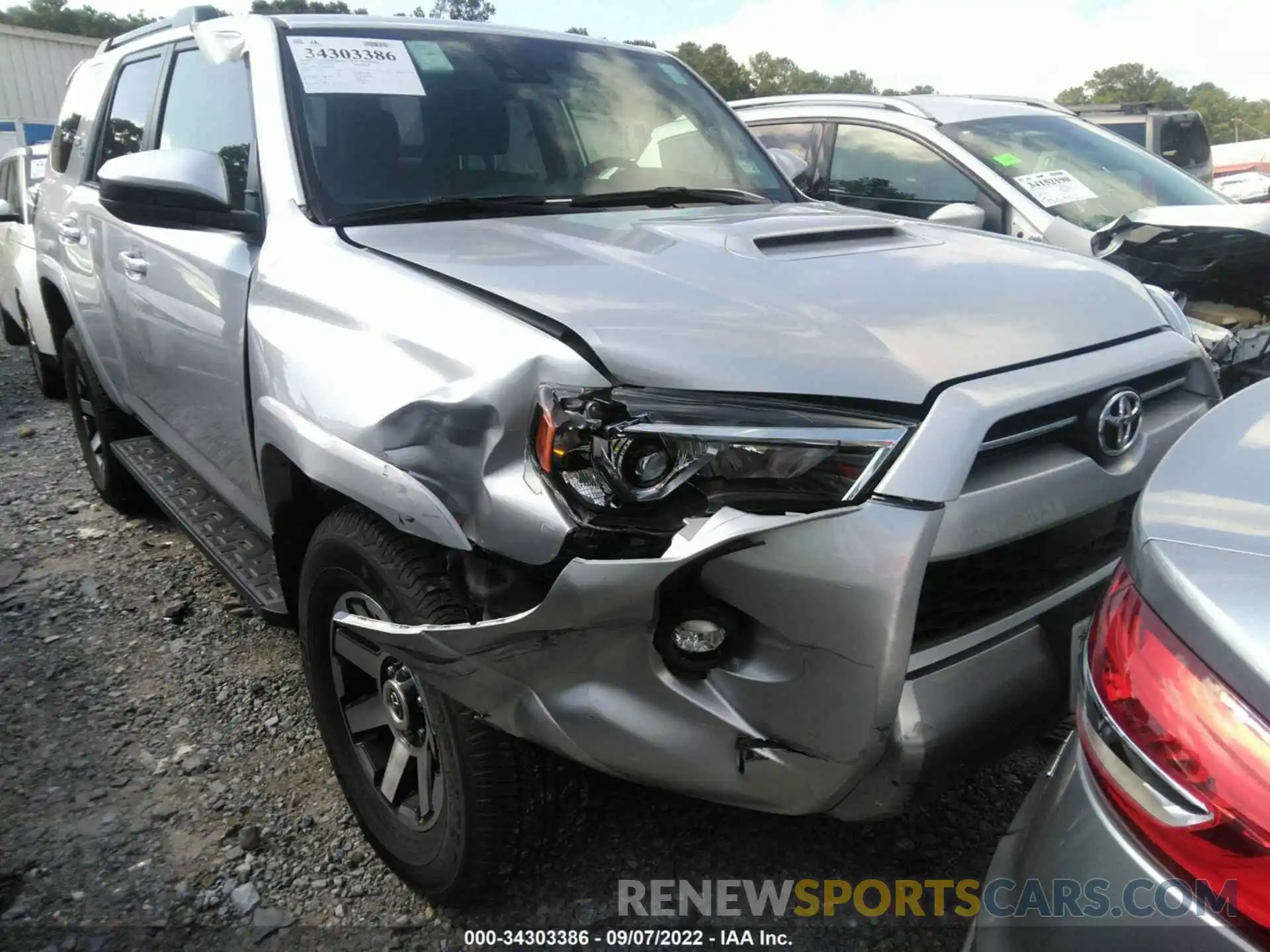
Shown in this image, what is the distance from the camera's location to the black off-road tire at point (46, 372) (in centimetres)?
661

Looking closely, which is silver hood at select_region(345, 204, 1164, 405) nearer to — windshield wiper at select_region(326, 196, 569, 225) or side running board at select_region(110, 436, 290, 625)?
windshield wiper at select_region(326, 196, 569, 225)

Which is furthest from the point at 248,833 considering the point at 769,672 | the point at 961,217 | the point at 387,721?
the point at 961,217

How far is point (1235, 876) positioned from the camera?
35.9 inches

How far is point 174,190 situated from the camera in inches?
91.7

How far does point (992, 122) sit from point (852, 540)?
4.33m

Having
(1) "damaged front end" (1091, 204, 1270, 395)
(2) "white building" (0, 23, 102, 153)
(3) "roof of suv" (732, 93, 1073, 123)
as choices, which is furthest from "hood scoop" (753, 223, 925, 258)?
(2) "white building" (0, 23, 102, 153)

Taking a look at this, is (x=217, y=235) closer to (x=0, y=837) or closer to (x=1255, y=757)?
(x=0, y=837)

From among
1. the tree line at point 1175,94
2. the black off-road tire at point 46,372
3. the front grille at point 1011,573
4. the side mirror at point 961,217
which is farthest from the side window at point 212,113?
the tree line at point 1175,94

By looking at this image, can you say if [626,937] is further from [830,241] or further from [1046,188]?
[1046,188]

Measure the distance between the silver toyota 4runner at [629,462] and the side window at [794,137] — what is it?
10.1 feet

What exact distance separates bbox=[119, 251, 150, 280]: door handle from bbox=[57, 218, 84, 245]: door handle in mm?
699

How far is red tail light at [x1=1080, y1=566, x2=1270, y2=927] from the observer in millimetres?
904

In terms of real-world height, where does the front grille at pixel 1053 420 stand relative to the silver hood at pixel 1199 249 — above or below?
above

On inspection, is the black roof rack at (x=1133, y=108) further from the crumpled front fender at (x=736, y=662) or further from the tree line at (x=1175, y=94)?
the tree line at (x=1175, y=94)
